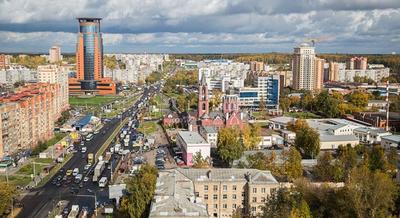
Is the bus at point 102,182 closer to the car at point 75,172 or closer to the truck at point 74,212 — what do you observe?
the car at point 75,172

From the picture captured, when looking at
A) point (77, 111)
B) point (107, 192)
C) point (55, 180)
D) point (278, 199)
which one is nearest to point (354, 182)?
point (278, 199)

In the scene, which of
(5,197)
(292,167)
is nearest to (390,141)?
(292,167)

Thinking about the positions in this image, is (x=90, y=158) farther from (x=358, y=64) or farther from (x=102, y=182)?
(x=358, y=64)

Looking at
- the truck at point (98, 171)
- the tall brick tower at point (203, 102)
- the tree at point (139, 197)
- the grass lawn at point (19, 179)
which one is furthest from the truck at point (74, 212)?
the tall brick tower at point (203, 102)

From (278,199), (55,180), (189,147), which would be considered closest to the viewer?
(278,199)

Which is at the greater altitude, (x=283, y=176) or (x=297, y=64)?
(x=297, y=64)

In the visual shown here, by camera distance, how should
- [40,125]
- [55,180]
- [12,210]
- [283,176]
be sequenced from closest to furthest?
1. [12,210]
2. [283,176]
3. [55,180]
4. [40,125]

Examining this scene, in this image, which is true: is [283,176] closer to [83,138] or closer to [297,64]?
[83,138]
